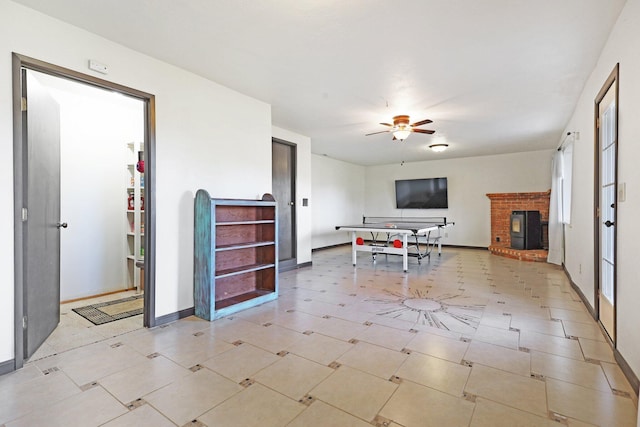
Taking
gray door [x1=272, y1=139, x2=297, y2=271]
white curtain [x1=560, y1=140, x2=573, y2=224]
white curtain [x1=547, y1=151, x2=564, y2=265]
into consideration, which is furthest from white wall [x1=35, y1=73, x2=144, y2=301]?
white curtain [x1=547, y1=151, x2=564, y2=265]

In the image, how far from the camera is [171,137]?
3.24m

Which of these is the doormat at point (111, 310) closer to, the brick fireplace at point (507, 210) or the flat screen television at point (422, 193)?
the brick fireplace at point (507, 210)

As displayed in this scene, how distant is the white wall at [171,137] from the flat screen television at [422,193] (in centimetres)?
631

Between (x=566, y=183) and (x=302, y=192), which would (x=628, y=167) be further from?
(x=302, y=192)

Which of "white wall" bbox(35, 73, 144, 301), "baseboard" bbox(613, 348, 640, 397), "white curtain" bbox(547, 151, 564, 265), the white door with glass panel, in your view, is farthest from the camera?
"white curtain" bbox(547, 151, 564, 265)

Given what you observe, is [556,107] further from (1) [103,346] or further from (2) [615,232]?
(1) [103,346]

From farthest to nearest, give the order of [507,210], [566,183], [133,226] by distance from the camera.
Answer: [507,210] < [566,183] < [133,226]

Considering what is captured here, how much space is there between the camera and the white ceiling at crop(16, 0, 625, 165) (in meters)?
2.33

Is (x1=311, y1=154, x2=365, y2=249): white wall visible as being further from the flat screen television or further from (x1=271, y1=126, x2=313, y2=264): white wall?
(x1=271, y1=126, x2=313, y2=264): white wall

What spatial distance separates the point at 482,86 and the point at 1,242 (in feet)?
15.6

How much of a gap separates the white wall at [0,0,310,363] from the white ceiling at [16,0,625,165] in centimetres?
12

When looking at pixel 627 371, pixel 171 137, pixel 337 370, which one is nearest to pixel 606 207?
pixel 627 371

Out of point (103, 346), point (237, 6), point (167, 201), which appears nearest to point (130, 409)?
point (103, 346)

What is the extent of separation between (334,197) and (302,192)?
3.12 metres
